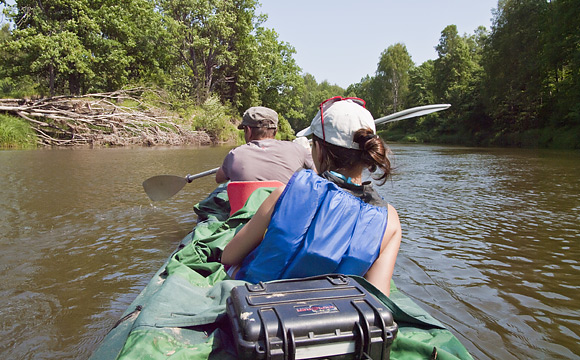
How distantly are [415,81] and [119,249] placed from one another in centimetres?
4565

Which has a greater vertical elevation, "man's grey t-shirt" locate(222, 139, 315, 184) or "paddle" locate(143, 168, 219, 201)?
"man's grey t-shirt" locate(222, 139, 315, 184)

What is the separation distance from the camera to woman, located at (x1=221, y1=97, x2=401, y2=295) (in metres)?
1.47

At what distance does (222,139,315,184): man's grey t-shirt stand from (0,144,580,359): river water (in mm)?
929

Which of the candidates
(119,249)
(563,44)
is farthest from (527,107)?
(119,249)

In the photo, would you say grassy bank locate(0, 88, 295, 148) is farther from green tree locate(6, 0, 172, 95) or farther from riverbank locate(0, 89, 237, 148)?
green tree locate(6, 0, 172, 95)

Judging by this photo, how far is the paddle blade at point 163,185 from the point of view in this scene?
5.57 meters

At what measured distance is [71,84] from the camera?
21250 mm

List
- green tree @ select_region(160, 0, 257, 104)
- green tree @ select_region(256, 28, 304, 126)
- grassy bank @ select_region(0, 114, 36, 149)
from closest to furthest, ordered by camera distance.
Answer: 1. grassy bank @ select_region(0, 114, 36, 149)
2. green tree @ select_region(160, 0, 257, 104)
3. green tree @ select_region(256, 28, 304, 126)

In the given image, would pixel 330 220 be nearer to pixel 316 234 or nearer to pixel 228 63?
pixel 316 234

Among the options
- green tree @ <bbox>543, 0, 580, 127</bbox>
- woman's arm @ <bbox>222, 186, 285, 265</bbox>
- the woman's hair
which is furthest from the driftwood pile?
green tree @ <bbox>543, 0, 580, 127</bbox>

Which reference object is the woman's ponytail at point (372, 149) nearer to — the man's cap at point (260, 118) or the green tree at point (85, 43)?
the man's cap at point (260, 118)

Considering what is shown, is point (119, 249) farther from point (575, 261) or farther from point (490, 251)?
point (575, 261)

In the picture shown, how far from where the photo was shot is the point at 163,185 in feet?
18.4

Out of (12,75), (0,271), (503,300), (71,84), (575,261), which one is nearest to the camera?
(503,300)
